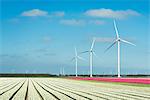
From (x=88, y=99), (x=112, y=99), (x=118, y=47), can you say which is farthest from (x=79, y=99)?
(x=118, y=47)

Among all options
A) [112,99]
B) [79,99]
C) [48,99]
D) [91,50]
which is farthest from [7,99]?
[91,50]

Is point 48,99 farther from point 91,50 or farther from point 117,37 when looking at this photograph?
point 91,50

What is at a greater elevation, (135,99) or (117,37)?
(117,37)

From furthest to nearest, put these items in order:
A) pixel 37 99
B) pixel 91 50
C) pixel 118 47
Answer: pixel 91 50, pixel 118 47, pixel 37 99

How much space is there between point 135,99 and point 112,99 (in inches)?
47.4

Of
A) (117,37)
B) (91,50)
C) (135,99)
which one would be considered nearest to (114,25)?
(117,37)

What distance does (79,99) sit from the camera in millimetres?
19797

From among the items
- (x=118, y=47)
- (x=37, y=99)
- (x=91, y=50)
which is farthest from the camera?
(x=91, y=50)

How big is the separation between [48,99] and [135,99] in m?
4.56

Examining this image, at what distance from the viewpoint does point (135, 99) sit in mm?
19953

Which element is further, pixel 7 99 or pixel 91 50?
pixel 91 50

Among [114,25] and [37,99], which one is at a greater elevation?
[114,25]

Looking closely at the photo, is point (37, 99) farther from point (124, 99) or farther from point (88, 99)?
point (124, 99)

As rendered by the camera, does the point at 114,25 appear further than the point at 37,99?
Yes
